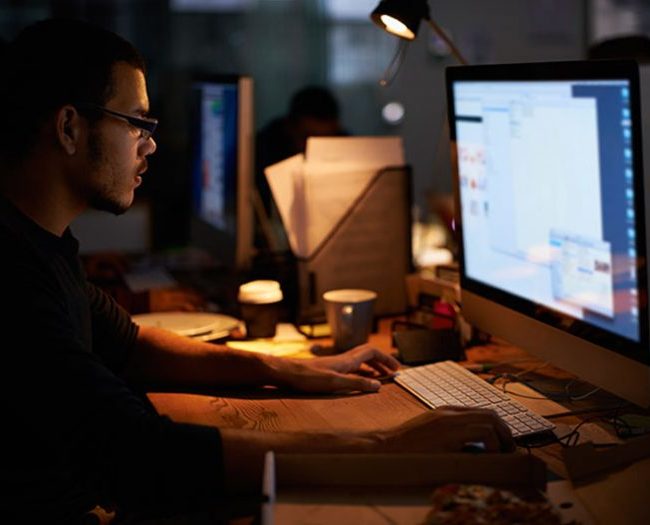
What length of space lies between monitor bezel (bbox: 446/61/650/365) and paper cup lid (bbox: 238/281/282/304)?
0.42 meters

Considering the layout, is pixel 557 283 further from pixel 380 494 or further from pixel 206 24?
pixel 206 24

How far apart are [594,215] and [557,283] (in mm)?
164

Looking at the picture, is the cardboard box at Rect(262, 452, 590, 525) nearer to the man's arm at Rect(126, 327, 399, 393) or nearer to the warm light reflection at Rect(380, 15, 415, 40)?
the man's arm at Rect(126, 327, 399, 393)

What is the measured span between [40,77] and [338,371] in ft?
2.32

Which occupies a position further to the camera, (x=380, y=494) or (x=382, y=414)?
(x=382, y=414)

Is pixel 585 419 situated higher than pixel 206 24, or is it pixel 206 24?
pixel 206 24

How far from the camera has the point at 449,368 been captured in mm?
1638

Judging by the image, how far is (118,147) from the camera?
1.47 meters

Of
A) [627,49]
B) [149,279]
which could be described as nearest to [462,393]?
[149,279]

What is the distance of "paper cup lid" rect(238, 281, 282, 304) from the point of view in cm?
197

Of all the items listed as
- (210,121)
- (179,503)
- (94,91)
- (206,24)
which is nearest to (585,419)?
(179,503)

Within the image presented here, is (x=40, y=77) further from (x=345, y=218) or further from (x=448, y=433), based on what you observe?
(x=345, y=218)

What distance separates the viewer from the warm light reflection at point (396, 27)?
6.36 feet

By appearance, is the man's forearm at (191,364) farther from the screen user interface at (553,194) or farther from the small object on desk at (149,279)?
the small object on desk at (149,279)
